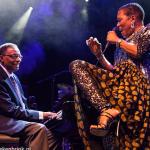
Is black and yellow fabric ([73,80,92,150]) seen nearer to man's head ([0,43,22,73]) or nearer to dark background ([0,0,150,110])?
man's head ([0,43,22,73])

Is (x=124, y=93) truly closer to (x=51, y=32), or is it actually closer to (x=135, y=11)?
(x=135, y=11)

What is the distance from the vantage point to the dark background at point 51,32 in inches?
319

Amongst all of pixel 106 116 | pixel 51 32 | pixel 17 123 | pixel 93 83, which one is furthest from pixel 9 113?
pixel 51 32

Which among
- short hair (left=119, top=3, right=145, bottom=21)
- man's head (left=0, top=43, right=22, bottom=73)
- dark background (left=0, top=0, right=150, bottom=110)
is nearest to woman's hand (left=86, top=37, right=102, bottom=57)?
short hair (left=119, top=3, right=145, bottom=21)

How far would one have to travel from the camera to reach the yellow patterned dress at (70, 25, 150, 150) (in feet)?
9.06

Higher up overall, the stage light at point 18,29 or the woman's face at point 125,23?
the woman's face at point 125,23

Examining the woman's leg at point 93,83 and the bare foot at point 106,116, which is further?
the woman's leg at point 93,83

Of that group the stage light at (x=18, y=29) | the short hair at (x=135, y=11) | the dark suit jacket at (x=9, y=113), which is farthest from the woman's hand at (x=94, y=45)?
the stage light at (x=18, y=29)

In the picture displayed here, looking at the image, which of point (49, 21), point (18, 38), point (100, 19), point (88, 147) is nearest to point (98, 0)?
point (100, 19)

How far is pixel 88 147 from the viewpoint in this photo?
2713 millimetres

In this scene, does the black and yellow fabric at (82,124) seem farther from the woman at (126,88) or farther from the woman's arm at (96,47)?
the woman's arm at (96,47)

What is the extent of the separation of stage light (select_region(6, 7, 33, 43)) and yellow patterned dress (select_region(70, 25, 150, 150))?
5.52 metres

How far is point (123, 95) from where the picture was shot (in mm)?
2824

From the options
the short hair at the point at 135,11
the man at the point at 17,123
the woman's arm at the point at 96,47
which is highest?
the short hair at the point at 135,11
